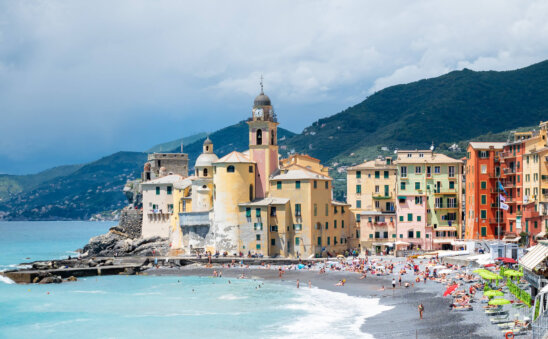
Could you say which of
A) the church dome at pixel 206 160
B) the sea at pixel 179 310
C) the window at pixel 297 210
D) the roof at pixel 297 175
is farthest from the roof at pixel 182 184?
the sea at pixel 179 310

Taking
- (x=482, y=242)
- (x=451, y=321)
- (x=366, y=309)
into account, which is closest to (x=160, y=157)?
(x=482, y=242)

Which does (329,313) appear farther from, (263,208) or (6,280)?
(6,280)

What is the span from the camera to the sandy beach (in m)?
38.8

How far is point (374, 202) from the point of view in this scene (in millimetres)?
82312

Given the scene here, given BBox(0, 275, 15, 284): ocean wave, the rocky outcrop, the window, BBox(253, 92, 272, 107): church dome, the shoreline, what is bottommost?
BBox(0, 275, 15, 284): ocean wave

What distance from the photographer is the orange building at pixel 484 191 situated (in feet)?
248

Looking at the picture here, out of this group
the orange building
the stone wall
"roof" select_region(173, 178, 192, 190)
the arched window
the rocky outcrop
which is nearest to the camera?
the orange building

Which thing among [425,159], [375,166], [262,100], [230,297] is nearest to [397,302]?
[230,297]

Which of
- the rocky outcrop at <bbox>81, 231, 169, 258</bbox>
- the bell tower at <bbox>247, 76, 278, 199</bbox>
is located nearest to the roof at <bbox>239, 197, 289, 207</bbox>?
the bell tower at <bbox>247, 76, 278, 199</bbox>

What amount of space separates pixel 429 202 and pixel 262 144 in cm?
2084

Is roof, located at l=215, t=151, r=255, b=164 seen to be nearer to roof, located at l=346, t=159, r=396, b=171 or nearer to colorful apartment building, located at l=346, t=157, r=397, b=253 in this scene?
roof, located at l=346, t=159, r=396, b=171

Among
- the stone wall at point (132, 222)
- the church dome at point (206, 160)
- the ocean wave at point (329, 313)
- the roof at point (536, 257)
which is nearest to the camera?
the roof at point (536, 257)

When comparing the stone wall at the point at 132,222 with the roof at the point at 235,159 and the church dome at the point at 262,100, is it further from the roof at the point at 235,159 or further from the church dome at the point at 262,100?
the church dome at the point at 262,100

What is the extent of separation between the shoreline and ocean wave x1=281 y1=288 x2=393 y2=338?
835mm
